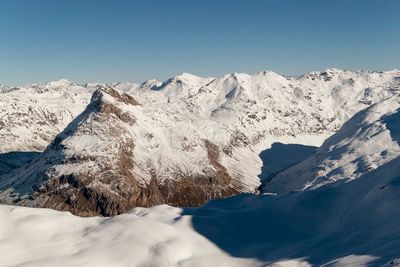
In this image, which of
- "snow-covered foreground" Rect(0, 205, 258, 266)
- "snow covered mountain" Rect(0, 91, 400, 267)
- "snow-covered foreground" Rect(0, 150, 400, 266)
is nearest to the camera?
"snow-covered foreground" Rect(0, 150, 400, 266)

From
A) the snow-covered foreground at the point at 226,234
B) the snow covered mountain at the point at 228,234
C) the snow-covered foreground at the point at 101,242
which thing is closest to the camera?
the snow-covered foreground at the point at 226,234

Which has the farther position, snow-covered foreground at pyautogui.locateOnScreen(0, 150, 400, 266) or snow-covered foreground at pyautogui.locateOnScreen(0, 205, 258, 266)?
snow-covered foreground at pyautogui.locateOnScreen(0, 205, 258, 266)

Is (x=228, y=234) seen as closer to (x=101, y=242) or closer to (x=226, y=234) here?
(x=226, y=234)

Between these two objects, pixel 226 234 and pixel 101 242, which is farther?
pixel 226 234

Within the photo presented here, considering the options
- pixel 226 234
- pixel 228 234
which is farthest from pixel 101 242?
pixel 228 234

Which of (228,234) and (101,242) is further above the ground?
(101,242)

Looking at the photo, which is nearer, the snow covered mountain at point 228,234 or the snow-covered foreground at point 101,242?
the snow covered mountain at point 228,234

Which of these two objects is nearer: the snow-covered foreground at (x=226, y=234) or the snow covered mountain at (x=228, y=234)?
the snow-covered foreground at (x=226, y=234)

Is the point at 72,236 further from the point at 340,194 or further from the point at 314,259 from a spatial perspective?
the point at 340,194

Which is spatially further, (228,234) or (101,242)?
(228,234)

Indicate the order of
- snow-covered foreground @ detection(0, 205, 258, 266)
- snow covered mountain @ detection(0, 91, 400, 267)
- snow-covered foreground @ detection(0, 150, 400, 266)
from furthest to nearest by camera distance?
snow-covered foreground @ detection(0, 205, 258, 266) < snow covered mountain @ detection(0, 91, 400, 267) < snow-covered foreground @ detection(0, 150, 400, 266)

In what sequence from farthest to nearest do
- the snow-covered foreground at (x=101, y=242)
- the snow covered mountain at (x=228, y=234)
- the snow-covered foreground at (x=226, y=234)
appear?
the snow-covered foreground at (x=101, y=242) → the snow covered mountain at (x=228, y=234) → the snow-covered foreground at (x=226, y=234)

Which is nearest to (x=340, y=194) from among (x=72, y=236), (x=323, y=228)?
(x=323, y=228)
